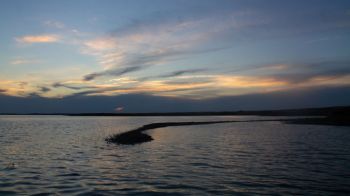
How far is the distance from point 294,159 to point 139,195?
692 inches

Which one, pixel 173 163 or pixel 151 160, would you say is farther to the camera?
pixel 151 160

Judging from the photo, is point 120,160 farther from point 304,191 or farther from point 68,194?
point 304,191

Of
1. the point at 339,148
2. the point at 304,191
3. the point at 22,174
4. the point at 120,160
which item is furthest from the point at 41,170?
the point at 339,148

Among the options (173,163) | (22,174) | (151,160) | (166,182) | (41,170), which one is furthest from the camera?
(151,160)

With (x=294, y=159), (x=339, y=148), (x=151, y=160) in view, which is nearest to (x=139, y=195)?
(x=151, y=160)

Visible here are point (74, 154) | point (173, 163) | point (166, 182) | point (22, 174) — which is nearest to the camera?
point (166, 182)

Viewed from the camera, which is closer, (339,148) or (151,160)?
(151,160)

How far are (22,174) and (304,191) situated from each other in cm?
1907

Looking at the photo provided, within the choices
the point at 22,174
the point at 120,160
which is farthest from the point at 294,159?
the point at 22,174

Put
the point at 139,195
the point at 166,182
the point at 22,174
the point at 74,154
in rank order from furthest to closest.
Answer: the point at 74,154
the point at 22,174
the point at 166,182
the point at 139,195

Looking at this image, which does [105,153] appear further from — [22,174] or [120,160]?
[22,174]

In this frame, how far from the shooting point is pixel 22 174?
1006 inches

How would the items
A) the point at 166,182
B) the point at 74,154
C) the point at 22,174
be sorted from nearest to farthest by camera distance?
the point at 166,182, the point at 22,174, the point at 74,154

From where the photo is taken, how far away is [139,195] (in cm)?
1931
